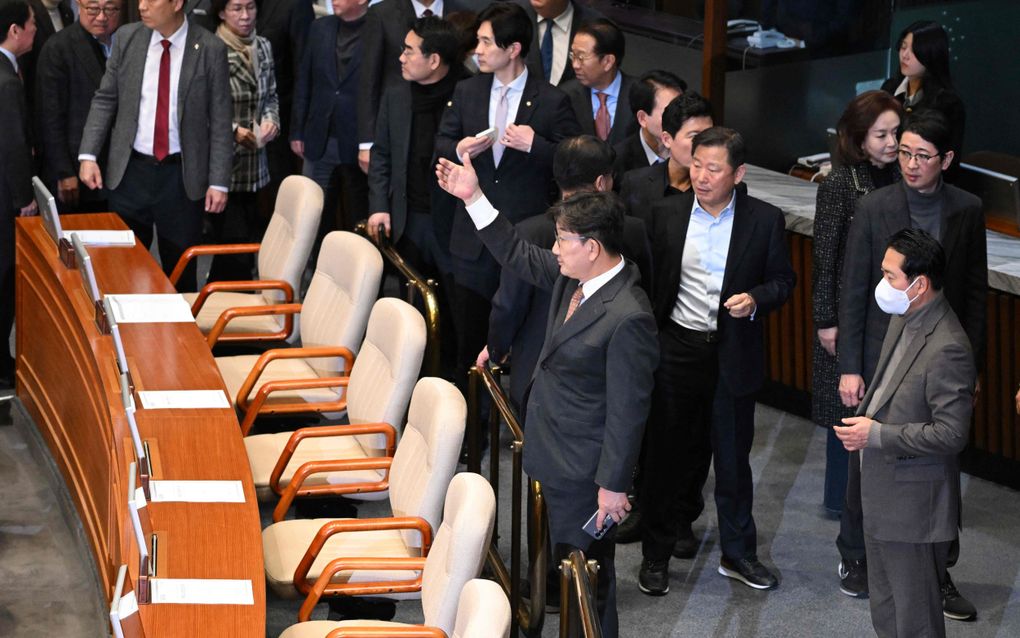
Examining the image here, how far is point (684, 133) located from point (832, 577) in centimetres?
172

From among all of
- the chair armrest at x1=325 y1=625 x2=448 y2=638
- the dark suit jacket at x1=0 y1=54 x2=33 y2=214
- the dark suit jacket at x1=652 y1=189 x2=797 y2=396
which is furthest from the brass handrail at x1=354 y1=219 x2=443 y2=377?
the dark suit jacket at x1=0 y1=54 x2=33 y2=214

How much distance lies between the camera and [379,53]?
7.02m

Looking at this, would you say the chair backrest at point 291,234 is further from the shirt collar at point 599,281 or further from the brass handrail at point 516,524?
the shirt collar at point 599,281

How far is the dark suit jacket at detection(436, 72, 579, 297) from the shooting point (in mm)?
6055

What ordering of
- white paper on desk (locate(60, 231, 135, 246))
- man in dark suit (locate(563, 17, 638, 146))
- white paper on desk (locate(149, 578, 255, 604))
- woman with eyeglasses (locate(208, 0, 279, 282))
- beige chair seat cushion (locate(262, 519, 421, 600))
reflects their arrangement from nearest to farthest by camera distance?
white paper on desk (locate(149, 578, 255, 604))
beige chair seat cushion (locate(262, 519, 421, 600))
man in dark suit (locate(563, 17, 638, 146))
white paper on desk (locate(60, 231, 135, 246))
woman with eyeglasses (locate(208, 0, 279, 282))

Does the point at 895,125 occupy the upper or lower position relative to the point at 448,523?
upper

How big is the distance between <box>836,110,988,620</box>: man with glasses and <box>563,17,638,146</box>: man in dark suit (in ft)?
4.74

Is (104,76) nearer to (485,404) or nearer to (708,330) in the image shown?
(485,404)

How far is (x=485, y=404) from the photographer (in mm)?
6320

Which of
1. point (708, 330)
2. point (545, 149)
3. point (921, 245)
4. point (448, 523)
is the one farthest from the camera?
point (545, 149)

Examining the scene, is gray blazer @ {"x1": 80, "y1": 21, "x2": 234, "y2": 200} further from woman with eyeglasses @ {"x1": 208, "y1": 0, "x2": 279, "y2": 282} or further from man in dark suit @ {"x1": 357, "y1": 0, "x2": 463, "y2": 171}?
man in dark suit @ {"x1": 357, "y1": 0, "x2": 463, "y2": 171}

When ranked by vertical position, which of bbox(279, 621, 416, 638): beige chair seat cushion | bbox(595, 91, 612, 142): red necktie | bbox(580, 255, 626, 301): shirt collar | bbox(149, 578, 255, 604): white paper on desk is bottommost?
bbox(279, 621, 416, 638): beige chair seat cushion

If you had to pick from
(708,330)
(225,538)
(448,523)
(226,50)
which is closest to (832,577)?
(708,330)

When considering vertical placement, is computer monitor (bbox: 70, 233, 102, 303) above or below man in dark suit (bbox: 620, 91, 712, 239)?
below
